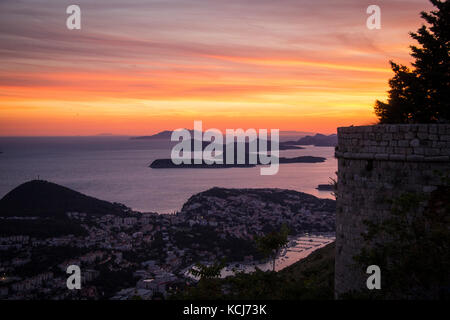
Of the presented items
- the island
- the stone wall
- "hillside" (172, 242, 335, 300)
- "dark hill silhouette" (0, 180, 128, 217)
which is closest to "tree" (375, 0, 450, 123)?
the stone wall

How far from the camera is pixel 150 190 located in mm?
90250

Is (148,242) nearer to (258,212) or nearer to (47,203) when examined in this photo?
(258,212)

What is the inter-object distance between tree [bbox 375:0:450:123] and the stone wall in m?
5.30

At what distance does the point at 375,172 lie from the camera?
7727 mm

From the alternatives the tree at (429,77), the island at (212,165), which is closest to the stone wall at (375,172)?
the tree at (429,77)

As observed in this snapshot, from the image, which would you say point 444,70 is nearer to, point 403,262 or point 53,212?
point 403,262

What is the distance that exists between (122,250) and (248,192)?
30.5 m

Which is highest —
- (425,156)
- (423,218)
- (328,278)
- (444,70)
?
(444,70)

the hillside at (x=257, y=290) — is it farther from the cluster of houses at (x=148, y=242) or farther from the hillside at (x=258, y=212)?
the hillside at (x=258, y=212)

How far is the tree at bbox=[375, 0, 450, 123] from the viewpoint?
12.5 meters

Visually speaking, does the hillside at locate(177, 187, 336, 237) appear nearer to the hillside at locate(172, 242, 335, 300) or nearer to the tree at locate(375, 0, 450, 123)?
the tree at locate(375, 0, 450, 123)

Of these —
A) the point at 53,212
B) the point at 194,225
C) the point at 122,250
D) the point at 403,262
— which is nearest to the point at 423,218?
the point at 403,262

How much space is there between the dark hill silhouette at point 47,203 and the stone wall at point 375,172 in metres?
40.2

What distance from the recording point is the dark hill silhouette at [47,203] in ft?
152
